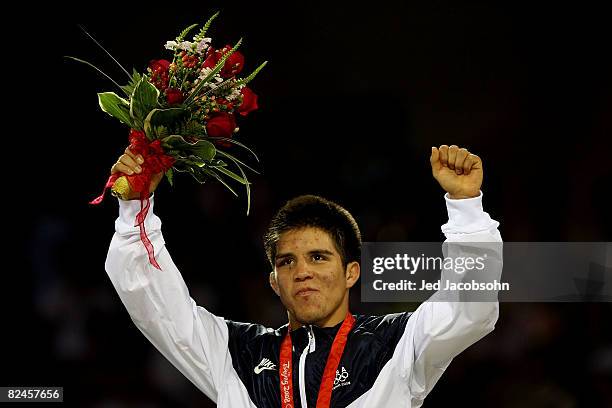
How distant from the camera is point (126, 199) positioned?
2.83m

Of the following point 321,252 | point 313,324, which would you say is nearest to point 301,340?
point 313,324

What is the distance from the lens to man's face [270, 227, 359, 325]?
2963mm

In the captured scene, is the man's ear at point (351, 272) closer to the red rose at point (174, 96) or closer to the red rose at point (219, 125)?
the red rose at point (219, 125)

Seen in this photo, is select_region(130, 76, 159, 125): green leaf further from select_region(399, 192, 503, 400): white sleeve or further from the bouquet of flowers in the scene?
select_region(399, 192, 503, 400): white sleeve

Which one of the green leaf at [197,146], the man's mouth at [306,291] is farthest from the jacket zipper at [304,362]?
the green leaf at [197,146]

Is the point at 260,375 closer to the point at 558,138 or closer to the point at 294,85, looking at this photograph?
the point at 294,85

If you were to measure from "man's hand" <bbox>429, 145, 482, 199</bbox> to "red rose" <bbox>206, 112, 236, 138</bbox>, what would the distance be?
24.5 inches

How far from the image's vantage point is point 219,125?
284 cm

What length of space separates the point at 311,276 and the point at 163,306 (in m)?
0.48

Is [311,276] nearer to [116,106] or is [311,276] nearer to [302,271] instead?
[302,271]

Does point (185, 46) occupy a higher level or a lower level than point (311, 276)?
higher

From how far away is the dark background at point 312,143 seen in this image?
14.3 feet

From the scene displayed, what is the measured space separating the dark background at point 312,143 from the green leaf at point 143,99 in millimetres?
1645

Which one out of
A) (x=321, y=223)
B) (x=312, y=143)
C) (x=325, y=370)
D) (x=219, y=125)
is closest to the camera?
(x=219, y=125)
